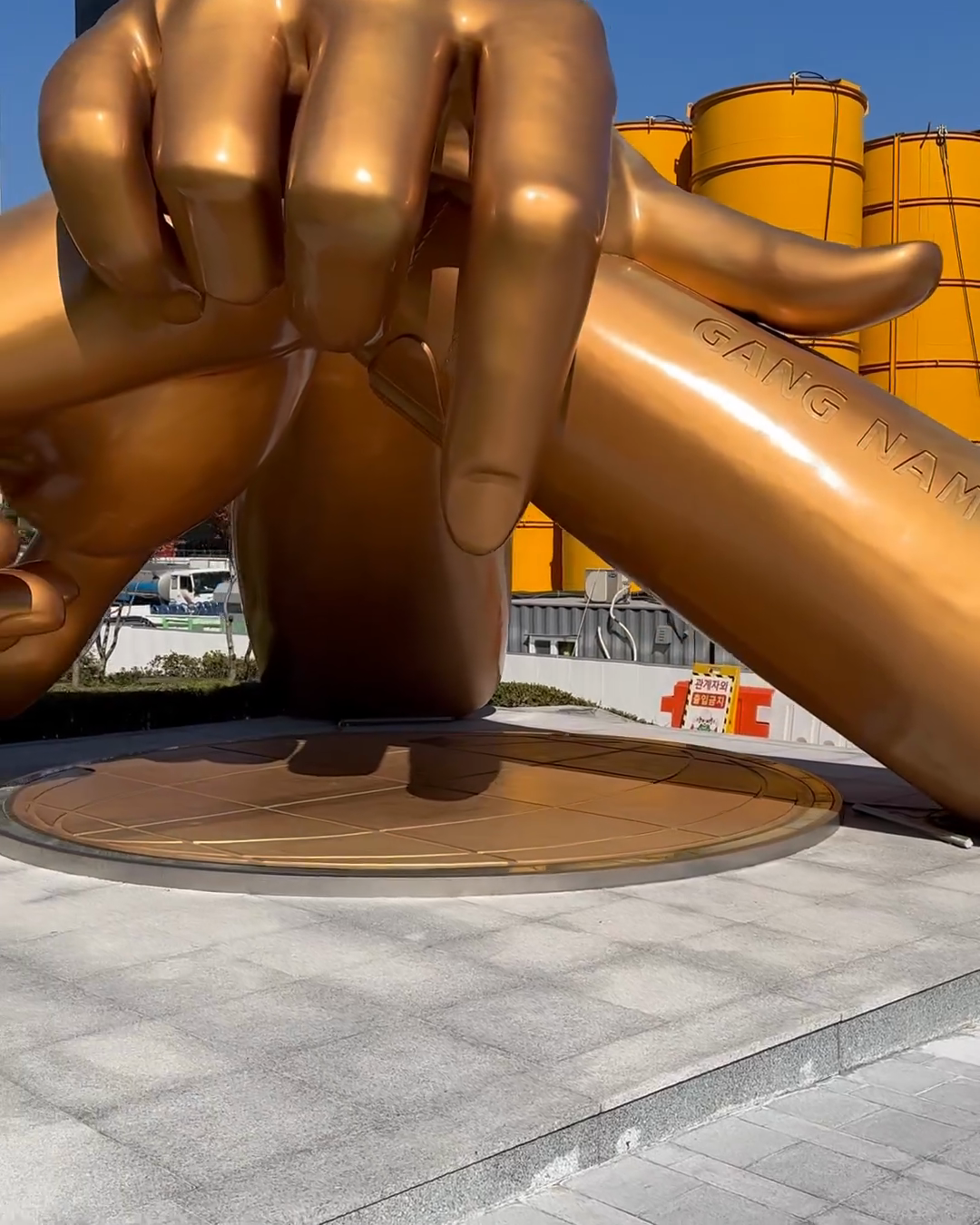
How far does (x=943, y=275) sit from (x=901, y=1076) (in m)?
20.9

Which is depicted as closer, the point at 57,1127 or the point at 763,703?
the point at 57,1127

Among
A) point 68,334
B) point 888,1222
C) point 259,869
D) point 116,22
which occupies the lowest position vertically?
point 888,1222

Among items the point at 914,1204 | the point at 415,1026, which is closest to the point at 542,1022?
the point at 415,1026

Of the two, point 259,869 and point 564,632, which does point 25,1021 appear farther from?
point 564,632

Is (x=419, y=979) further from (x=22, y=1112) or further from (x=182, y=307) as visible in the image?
(x=182, y=307)

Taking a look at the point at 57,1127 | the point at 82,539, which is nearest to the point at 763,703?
the point at 82,539

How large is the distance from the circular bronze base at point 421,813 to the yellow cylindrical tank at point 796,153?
14803mm

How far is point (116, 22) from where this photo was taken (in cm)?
545

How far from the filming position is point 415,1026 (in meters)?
4.04

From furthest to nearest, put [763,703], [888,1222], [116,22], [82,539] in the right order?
[763,703]
[82,539]
[116,22]
[888,1222]

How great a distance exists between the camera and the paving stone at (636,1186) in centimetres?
332

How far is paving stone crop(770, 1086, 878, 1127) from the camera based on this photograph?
3.86m

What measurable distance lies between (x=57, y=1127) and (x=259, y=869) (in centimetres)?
229

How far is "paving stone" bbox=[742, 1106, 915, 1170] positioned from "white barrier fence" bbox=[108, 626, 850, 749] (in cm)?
898
